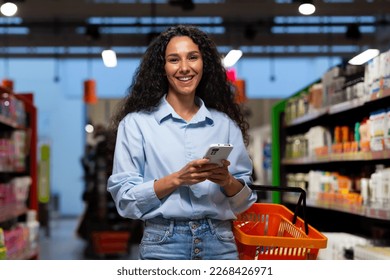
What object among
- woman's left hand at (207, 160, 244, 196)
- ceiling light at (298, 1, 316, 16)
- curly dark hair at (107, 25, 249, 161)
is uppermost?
ceiling light at (298, 1, 316, 16)

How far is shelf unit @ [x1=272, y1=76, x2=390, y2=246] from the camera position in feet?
12.4

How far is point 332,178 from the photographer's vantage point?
15.5ft

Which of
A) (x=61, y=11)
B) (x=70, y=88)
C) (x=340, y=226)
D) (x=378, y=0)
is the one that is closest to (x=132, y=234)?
(x=61, y=11)

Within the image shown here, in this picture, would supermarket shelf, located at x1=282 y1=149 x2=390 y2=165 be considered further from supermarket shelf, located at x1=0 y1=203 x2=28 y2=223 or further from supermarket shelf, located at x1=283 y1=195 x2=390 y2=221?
supermarket shelf, located at x1=0 y1=203 x2=28 y2=223

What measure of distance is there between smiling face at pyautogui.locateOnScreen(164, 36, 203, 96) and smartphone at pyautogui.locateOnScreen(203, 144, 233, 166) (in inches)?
14.2

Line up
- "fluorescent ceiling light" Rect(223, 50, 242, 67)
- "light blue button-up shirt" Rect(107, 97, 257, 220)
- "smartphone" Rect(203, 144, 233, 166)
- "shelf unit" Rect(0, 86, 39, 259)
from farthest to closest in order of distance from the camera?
"shelf unit" Rect(0, 86, 39, 259) < "fluorescent ceiling light" Rect(223, 50, 242, 67) < "light blue button-up shirt" Rect(107, 97, 257, 220) < "smartphone" Rect(203, 144, 233, 166)

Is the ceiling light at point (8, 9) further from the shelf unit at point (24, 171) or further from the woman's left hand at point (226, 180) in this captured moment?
the shelf unit at point (24, 171)

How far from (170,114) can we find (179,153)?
0.14 meters

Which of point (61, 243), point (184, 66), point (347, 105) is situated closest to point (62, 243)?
point (61, 243)

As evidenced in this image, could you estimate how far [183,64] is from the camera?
7.55ft

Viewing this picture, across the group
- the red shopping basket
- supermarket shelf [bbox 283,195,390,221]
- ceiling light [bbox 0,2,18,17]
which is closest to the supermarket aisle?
supermarket shelf [bbox 283,195,390,221]

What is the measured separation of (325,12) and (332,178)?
1.59 metres

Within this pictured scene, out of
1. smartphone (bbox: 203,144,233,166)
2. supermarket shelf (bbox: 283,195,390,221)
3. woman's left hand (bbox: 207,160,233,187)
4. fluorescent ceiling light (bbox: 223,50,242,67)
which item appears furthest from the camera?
supermarket shelf (bbox: 283,195,390,221)
